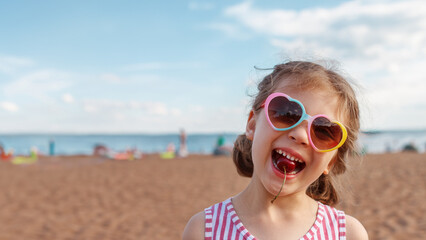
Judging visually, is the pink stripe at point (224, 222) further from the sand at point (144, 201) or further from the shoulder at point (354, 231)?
the sand at point (144, 201)

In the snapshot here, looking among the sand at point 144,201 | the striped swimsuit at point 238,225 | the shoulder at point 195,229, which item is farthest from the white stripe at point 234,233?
the sand at point 144,201

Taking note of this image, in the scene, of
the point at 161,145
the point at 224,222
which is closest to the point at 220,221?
the point at 224,222

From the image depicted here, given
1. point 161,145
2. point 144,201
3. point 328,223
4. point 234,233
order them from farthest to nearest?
point 161,145
point 144,201
point 328,223
point 234,233

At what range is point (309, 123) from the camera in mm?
1433

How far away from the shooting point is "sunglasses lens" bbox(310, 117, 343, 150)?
1438mm

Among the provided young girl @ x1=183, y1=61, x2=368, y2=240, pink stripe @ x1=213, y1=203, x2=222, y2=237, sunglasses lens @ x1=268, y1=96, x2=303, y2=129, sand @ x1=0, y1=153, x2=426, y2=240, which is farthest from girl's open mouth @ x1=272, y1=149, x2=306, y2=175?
sand @ x1=0, y1=153, x2=426, y2=240

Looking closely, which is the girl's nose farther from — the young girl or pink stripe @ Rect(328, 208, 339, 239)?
pink stripe @ Rect(328, 208, 339, 239)

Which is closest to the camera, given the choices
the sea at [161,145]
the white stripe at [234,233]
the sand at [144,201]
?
the white stripe at [234,233]

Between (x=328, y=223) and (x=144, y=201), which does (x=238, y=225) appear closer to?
(x=328, y=223)

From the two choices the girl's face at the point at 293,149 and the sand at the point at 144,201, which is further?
the sand at the point at 144,201

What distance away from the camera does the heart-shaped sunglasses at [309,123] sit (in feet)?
4.72

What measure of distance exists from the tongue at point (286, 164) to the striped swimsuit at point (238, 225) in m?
0.30

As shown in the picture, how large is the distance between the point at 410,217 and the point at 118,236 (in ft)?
17.0

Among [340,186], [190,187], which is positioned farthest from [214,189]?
[340,186]
